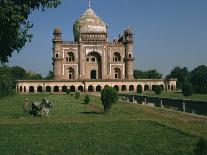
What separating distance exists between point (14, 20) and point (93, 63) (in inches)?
1853

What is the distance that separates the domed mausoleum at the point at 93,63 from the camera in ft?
184

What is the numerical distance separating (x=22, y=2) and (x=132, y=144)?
618 centimetres

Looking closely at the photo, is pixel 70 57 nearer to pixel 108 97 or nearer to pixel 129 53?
pixel 129 53

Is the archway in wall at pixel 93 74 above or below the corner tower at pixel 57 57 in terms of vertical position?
below

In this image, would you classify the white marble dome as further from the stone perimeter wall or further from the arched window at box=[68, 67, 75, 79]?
the stone perimeter wall

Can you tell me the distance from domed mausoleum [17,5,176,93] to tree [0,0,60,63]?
4029 centimetres

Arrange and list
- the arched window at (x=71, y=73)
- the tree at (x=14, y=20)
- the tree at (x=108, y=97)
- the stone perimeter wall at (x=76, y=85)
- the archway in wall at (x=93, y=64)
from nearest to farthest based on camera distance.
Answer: the tree at (x=14, y=20)
the tree at (x=108, y=97)
the stone perimeter wall at (x=76, y=85)
the arched window at (x=71, y=73)
the archway in wall at (x=93, y=64)

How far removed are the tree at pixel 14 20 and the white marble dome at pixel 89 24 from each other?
1777 inches

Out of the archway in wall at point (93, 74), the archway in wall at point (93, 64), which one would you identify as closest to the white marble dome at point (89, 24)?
the archway in wall at point (93, 64)

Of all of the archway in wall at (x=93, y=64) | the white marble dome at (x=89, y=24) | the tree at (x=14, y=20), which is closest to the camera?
the tree at (x=14, y=20)

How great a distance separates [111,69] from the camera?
5888cm

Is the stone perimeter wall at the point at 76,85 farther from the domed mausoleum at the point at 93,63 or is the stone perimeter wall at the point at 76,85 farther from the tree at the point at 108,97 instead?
the tree at the point at 108,97

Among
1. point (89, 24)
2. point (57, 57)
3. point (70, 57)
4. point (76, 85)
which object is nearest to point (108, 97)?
point (76, 85)

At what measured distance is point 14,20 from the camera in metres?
12.7
